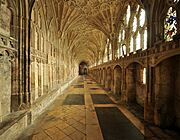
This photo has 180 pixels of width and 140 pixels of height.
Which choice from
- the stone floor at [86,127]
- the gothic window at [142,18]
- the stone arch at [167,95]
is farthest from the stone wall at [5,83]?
the gothic window at [142,18]

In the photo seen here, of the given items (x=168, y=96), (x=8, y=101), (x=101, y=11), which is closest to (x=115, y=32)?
(x=101, y=11)

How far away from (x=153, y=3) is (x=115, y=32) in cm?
725

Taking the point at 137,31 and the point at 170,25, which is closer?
the point at 170,25

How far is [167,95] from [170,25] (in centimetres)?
285

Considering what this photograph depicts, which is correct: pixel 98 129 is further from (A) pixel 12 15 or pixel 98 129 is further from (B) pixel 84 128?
(A) pixel 12 15

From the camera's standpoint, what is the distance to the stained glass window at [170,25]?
179 inches

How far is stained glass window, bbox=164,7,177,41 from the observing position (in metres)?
4.55

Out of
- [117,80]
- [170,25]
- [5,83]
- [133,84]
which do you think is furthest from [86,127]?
[117,80]

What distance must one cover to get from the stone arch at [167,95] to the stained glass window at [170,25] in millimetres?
958

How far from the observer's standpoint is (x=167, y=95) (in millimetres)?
4855

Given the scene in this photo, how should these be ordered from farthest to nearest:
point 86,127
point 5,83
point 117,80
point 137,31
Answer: point 117,80, point 137,31, point 86,127, point 5,83

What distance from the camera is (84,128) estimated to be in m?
4.68

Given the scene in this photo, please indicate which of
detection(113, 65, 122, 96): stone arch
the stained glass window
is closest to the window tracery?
the stained glass window

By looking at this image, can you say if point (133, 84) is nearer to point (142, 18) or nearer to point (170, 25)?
point (142, 18)
